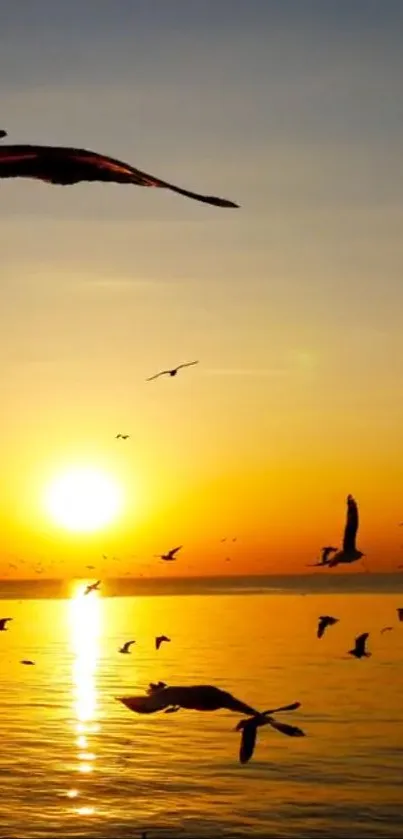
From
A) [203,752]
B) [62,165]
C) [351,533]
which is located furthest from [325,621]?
[62,165]

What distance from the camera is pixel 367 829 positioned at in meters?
26.9

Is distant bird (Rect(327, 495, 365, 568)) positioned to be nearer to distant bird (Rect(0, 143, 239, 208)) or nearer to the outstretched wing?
the outstretched wing

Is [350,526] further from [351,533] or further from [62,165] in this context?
[62,165]

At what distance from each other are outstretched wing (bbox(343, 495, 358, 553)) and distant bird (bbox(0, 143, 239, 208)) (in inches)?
551

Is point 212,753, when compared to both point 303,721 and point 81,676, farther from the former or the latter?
point 81,676

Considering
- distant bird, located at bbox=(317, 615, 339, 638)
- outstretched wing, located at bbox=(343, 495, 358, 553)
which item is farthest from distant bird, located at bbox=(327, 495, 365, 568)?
distant bird, located at bbox=(317, 615, 339, 638)

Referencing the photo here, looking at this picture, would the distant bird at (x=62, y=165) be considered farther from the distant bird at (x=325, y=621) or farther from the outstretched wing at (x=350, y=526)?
the distant bird at (x=325, y=621)

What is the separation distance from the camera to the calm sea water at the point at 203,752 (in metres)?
28.4

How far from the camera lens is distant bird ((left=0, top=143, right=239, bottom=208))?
91.4 inches

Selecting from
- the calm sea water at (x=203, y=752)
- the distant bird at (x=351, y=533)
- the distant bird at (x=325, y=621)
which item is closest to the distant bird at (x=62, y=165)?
the distant bird at (x=351, y=533)

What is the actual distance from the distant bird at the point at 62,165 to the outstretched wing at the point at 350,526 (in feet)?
45.9

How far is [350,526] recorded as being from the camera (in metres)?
16.4

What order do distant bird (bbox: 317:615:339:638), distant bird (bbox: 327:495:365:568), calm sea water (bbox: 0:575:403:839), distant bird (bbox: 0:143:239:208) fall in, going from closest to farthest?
distant bird (bbox: 0:143:239:208) → distant bird (bbox: 327:495:365:568) → calm sea water (bbox: 0:575:403:839) → distant bird (bbox: 317:615:339:638)

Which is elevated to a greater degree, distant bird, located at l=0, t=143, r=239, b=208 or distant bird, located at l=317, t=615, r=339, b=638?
distant bird, located at l=317, t=615, r=339, b=638
